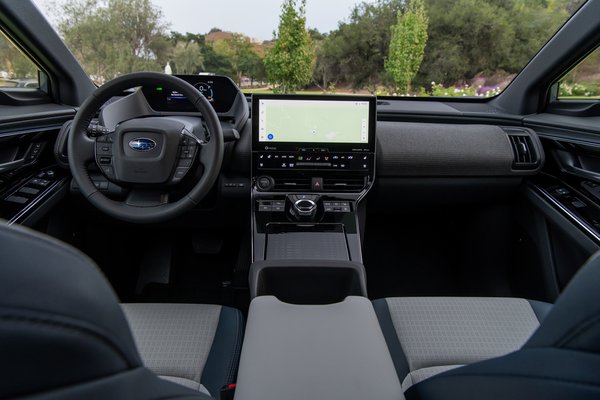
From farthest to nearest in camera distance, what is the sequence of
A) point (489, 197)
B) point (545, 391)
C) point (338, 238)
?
point (489, 197) < point (338, 238) < point (545, 391)

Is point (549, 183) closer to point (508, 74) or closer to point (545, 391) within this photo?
point (508, 74)

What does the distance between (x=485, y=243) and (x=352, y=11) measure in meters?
1.66

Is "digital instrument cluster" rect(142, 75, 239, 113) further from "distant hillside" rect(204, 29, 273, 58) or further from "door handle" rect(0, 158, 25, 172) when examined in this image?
"door handle" rect(0, 158, 25, 172)

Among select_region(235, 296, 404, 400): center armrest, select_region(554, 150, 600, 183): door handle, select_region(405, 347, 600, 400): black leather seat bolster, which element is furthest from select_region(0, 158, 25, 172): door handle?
select_region(554, 150, 600, 183): door handle

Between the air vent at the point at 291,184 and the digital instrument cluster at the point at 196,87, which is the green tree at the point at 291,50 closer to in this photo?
the digital instrument cluster at the point at 196,87

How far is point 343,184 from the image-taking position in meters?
2.16

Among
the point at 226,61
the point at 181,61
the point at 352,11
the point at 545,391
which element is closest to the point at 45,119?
the point at 181,61

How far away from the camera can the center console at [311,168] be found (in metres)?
2.01

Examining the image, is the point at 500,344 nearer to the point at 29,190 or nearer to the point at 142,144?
the point at 142,144

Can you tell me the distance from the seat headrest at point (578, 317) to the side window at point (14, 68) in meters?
2.37

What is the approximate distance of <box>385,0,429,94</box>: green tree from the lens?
8.87ft

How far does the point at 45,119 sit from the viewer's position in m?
2.06

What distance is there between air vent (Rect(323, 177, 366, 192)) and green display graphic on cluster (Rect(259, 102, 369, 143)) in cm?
19

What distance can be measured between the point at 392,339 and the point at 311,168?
923 mm
